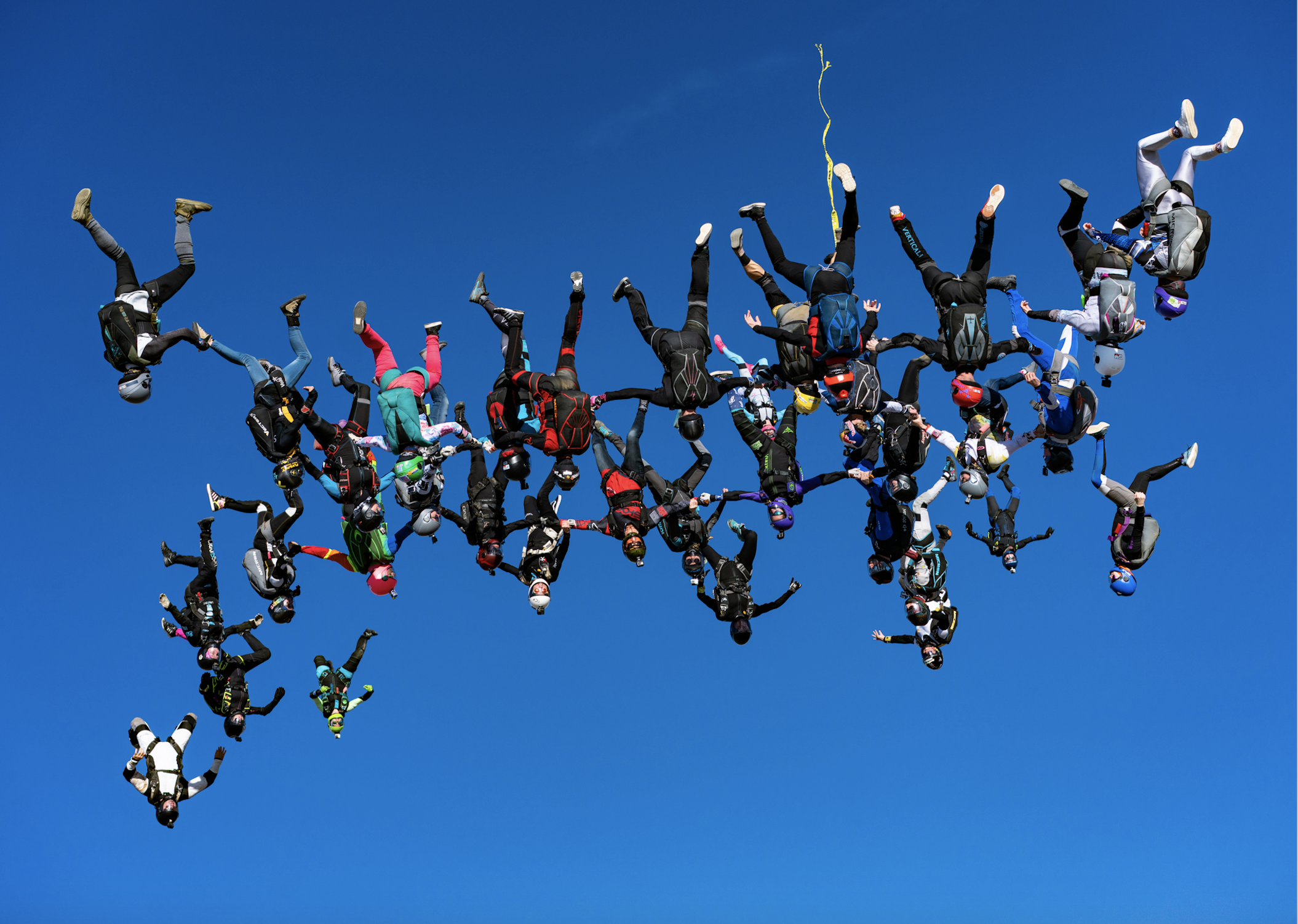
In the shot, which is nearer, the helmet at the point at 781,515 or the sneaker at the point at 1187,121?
the sneaker at the point at 1187,121

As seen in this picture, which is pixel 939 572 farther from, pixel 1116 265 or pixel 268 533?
pixel 268 533

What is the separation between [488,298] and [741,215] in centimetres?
455

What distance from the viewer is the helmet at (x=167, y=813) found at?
2620 cm

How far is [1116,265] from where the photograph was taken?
2298 centimetres

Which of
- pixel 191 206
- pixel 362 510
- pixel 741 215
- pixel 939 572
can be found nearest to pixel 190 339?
pixel 191 206

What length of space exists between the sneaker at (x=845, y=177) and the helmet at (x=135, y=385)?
11.8 m

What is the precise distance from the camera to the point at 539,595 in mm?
25875

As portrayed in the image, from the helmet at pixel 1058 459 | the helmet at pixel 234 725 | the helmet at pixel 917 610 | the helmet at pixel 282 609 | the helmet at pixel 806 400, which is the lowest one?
the helmet at pixel 234 725

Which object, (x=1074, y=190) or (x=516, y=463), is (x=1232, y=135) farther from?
(x=516, y=463)

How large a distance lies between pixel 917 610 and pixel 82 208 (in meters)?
16.2

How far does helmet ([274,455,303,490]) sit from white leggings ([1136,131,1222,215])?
14610mm

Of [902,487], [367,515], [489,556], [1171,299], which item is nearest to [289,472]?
[367,515]

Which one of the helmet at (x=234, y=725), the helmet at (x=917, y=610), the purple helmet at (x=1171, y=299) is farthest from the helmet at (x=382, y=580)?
the purple helmet at (x=1171, y=299)

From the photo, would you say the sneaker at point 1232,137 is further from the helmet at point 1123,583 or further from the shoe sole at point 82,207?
the shoe sole at point 82,207
